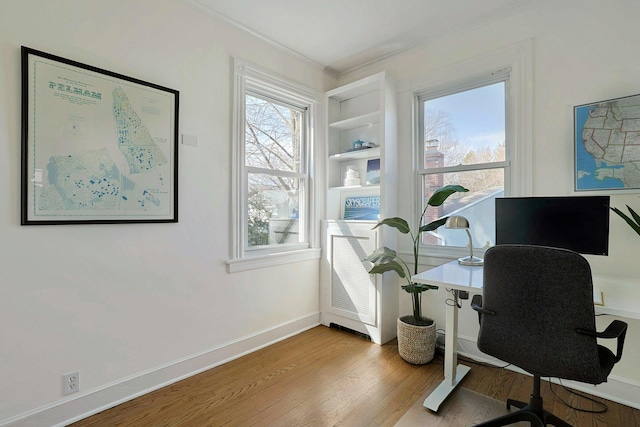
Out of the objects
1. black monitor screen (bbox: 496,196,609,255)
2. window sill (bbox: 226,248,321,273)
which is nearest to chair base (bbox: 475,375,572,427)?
black monitor screen (bbox: 496,196,609,255)

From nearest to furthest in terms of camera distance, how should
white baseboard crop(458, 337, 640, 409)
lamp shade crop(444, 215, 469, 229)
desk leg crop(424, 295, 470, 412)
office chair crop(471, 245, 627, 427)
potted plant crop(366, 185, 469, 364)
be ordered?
office chair crop(471, 245, 627, 427) → white baseboard crop(458, 337, 640, 409) → desk leg crop(424, 295, 470, 412) → lamp shade crop(444, 215, 469, 229) → potted plant crop(366, 185, 469, 364)

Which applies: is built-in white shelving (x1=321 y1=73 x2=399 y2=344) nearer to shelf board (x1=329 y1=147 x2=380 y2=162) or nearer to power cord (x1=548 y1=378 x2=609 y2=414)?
shelf board (x1=329 y1=147 x2=380 y2=162)

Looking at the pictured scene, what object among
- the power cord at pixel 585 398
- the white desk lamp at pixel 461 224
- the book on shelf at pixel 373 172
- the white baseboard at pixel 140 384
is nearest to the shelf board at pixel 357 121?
the book on shelf at pixel 373 172

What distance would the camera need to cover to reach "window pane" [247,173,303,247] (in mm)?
2797

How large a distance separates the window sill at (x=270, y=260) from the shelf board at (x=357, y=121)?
4.43 feet

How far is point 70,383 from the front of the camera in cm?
178

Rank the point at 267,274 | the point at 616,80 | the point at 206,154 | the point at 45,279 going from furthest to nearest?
the point at 267,274 < the point at 206,154 < the point at 616,80 < the point at 45,279

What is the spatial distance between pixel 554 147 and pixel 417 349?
1.78m

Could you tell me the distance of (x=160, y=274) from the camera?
2150 mm

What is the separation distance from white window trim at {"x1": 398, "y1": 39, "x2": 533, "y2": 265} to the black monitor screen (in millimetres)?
354

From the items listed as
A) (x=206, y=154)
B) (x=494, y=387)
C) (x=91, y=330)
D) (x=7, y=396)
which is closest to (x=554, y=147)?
(x=494, y=387)

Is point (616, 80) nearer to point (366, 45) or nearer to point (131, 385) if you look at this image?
point (366, 45)

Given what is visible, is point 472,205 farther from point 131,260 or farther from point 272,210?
point 131,260

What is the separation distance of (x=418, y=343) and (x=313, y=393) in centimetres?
90
